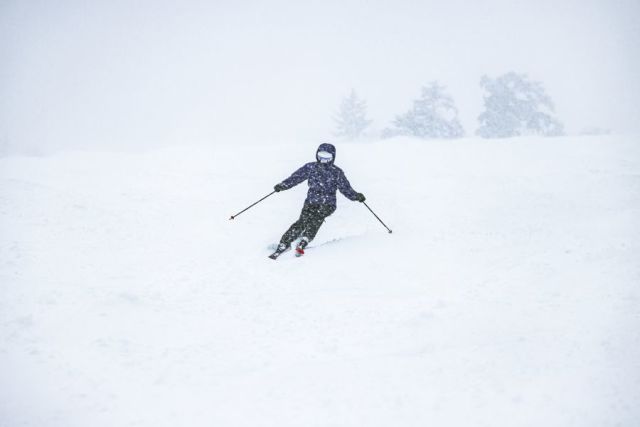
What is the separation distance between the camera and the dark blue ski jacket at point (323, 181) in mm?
7430

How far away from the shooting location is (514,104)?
3017cm

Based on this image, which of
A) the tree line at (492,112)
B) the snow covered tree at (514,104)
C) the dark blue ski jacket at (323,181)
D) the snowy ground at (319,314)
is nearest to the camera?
the snowy ground at (319,314)

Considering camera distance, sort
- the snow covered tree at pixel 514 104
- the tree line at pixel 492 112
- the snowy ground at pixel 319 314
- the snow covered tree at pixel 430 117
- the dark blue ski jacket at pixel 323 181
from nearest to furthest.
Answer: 1. the snowy ground at pixel 319 314
2. the dark blue ski jacket at pixel 323 181
3. the snow covered tree at pixel 430 117
4. the tree line at pixel 492 112
5. the snow covered tree at pixel 514 104

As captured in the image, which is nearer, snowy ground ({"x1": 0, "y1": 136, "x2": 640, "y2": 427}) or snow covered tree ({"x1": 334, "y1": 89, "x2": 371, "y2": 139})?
snowy ground ({"x1": 0, "y1": 136, "x2": 640, "y2": 427})

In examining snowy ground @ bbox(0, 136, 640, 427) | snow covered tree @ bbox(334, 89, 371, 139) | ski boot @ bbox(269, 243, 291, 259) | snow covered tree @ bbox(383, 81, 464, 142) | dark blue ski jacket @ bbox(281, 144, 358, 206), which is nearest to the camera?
snowy ground @ bbox(0, 136, 640, 427)

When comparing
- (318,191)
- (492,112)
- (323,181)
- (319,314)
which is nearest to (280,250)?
(318,191)

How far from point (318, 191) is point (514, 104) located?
94.9ft

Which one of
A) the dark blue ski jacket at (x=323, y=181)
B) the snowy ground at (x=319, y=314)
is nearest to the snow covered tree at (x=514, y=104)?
the snowy ground at (x=319, y=314)

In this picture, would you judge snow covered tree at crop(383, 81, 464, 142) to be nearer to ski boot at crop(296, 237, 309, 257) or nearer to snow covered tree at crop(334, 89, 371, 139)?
snow covered tree at crop(334, 89, 371, 139)

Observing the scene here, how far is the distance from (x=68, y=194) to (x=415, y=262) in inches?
315

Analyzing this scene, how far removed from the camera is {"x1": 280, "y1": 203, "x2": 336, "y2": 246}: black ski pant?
23.7ft

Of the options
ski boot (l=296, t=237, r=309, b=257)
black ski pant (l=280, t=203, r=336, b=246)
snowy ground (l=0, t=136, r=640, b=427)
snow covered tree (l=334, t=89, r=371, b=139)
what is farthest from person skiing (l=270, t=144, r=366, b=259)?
snow covered tree (l=334, t=89, r=371, b=139)

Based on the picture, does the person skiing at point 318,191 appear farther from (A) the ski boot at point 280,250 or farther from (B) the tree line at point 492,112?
(B) the tree line at point 492,112

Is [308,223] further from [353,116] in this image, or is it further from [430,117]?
[353,116]
